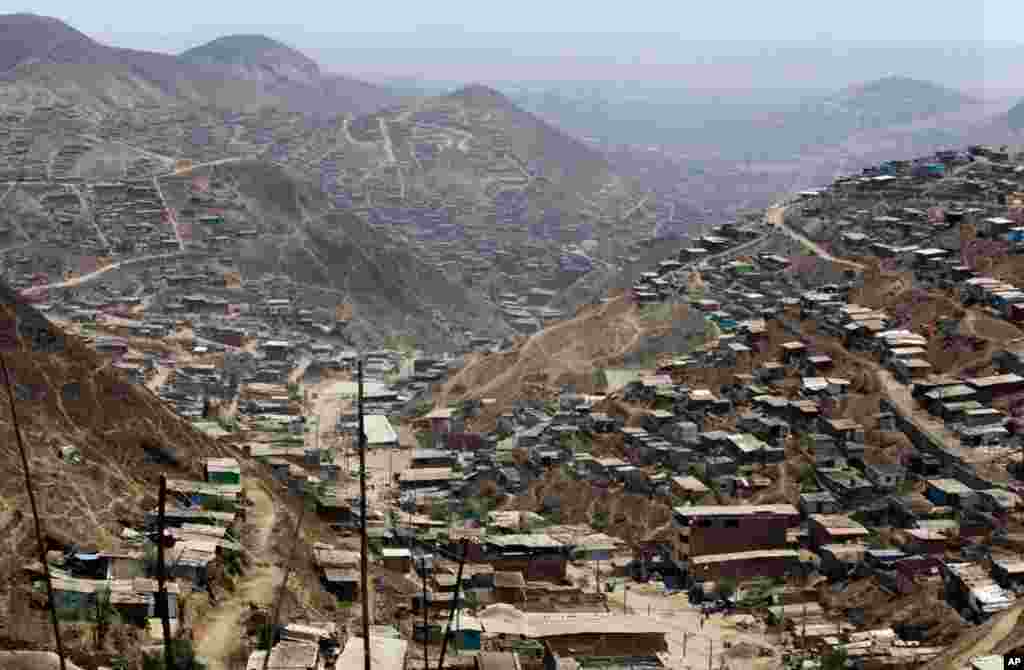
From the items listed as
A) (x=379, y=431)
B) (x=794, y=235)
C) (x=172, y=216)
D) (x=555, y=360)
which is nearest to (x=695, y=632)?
(x=379, y=431)

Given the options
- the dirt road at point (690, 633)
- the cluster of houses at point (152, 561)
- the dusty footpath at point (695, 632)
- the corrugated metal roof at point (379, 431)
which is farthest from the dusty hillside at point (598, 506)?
the cluster of houses at point (152, 561)

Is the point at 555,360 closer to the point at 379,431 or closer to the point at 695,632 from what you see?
the point at 379,431

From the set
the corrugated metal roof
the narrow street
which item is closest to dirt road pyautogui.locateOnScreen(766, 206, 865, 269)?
the corrugated metal roof

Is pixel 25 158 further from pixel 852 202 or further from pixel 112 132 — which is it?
pixel 852 202

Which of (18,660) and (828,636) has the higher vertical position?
(18,660)

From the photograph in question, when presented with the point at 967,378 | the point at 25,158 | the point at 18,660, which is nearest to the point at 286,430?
the point at 967,378

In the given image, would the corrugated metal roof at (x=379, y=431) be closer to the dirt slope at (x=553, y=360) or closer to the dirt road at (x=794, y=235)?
the dirt slope at (x=553, y=360)
